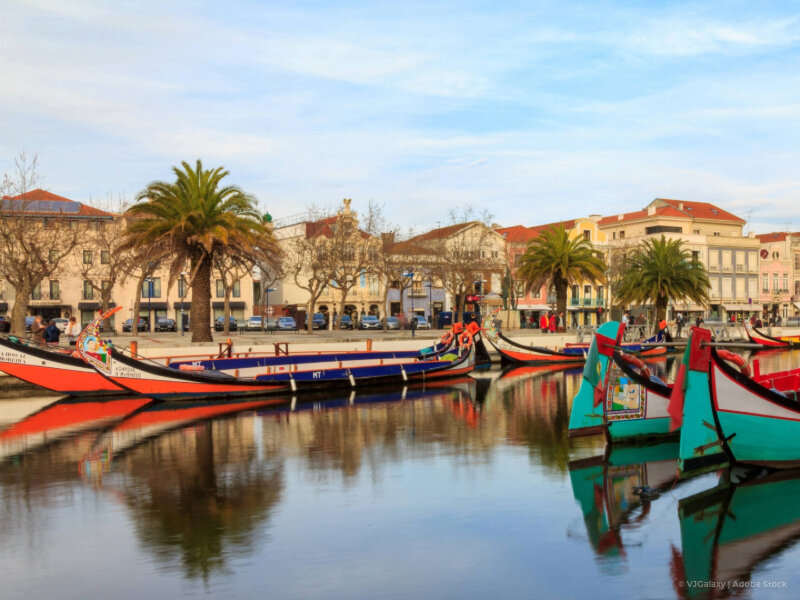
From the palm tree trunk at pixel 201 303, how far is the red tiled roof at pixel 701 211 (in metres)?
64.8

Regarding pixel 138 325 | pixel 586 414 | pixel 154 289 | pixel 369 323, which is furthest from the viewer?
pixel 154 289

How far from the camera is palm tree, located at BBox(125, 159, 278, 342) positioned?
3219 centimetres

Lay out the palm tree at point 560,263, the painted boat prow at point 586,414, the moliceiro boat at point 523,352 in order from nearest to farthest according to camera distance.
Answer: the painted boat prow at point 586,414 → the moliceiro boat at point 523,352 → the palm tree at point 560,263

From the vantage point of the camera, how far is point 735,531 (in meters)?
11.0

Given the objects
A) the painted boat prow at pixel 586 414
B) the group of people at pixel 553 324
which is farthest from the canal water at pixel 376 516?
the group of people at pixel 553 324

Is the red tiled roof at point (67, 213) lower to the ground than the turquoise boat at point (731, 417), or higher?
higher

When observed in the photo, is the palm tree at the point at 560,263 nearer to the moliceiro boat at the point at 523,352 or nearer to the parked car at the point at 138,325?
the moliceiro boat at the point at 523,352

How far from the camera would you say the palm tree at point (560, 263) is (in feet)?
152

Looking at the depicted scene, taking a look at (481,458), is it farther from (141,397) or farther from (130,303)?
(130,303)

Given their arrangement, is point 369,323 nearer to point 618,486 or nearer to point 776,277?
point 776,277

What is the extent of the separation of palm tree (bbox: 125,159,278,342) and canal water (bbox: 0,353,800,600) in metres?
13.4

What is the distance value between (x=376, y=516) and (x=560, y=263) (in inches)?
1435

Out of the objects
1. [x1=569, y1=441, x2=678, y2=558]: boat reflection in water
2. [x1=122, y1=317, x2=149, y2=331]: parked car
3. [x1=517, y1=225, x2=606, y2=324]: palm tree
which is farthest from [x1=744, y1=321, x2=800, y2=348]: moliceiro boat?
[x1=122, y1=317, x2=149, y2=331]: parked car

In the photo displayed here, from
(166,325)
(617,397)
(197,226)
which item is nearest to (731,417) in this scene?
(617,397)
